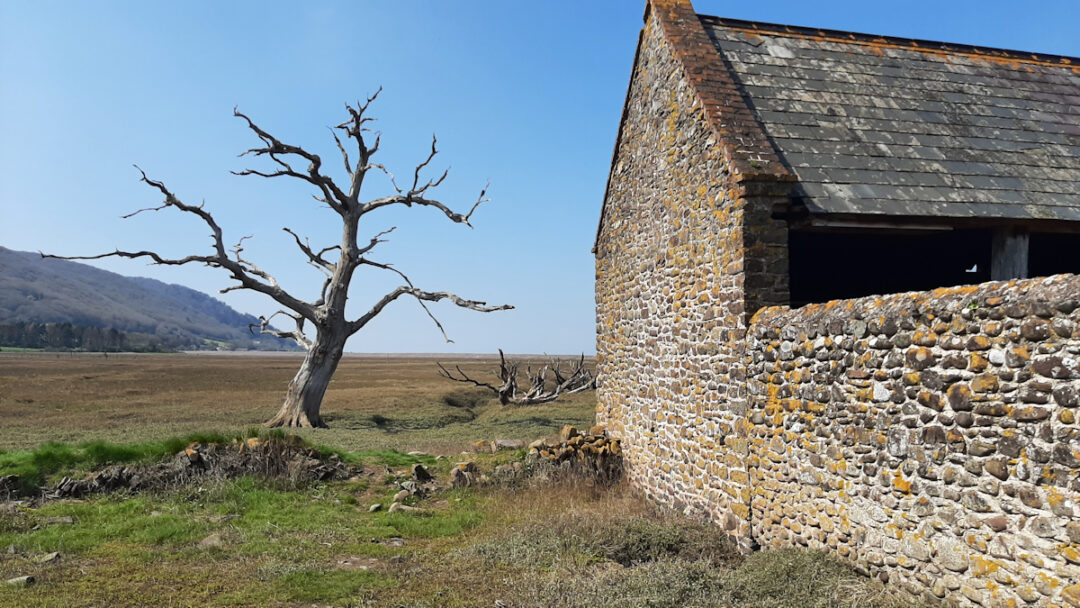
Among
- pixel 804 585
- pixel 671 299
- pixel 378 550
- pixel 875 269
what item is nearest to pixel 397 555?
pixel 378 550

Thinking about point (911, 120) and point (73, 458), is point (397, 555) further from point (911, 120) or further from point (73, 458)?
point (911, 120)

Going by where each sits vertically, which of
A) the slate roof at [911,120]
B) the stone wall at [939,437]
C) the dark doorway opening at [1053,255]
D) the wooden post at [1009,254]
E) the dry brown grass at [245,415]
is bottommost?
the dry brown grass at [245,415]

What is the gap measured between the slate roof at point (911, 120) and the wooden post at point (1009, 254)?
1.16 feet

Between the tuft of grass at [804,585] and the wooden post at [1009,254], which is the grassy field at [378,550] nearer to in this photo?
the tuft of grass at [804,585]

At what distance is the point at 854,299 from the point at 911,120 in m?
5.37

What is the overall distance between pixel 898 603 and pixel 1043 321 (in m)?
2.49

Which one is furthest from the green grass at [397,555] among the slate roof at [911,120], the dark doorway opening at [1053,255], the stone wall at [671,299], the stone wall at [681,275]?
the dark doorway opening at [1053,255]

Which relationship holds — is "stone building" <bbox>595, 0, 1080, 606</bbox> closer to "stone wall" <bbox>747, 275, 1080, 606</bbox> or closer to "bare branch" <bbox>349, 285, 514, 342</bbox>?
"stone wall" <bbox>747, 275, 1080, 606</bbox>

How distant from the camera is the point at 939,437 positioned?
5.13m

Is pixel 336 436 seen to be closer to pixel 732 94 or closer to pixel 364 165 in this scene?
pixel 364 165

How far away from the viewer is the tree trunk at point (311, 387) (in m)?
22.8

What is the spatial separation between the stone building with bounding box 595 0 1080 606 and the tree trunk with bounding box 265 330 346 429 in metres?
13.1

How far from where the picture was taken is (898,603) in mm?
5375

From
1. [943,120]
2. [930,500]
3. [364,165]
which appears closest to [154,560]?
[930,500]
